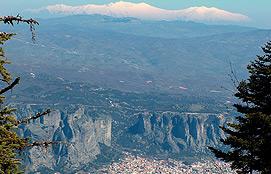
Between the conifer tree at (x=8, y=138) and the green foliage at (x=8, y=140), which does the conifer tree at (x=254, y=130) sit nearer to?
A: the conifer tree at (x=8, y=138)

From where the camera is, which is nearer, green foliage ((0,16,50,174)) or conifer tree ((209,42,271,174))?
green foliage ((0,16,50,174))

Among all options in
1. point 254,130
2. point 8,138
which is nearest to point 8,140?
point 8,138

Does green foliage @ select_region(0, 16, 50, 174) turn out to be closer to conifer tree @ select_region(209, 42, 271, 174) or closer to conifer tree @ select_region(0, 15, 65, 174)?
conifer tree @ select_region(0, 15, 65, 174)

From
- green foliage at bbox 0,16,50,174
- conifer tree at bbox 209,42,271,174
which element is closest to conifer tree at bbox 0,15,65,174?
green foliage at bbox 0,16,50,174

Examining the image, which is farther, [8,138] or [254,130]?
[254,130]

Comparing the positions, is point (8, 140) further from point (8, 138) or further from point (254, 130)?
point (254, 130)

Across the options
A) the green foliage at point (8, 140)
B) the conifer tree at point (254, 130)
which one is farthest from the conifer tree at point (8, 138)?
the conifer tree at point (254, 130)

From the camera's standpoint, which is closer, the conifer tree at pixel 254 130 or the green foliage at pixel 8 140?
the green foliage at pixel 8 140

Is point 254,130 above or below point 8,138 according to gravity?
below

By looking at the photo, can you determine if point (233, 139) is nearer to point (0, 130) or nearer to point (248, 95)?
point (248, 95)
